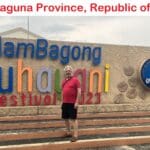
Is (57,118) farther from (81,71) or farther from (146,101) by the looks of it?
(146,101)

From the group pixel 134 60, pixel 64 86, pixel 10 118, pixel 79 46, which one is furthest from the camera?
pixel 134 60

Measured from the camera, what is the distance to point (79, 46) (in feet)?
47.4

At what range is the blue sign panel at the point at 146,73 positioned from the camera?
51.1 ft

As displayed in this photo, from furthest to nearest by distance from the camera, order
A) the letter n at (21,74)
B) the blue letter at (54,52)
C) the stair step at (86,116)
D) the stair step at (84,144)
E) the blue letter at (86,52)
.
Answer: the blue letter at (86,52), the blue letter at (54,52), the letter n at (21,74), the stair step at (86,116), the stair step at (84,144)

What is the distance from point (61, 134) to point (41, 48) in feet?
15.9

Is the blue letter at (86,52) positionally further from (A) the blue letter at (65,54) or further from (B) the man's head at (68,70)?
(B) the man's head at (68,70)

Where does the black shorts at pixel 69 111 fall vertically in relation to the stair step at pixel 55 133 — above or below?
above

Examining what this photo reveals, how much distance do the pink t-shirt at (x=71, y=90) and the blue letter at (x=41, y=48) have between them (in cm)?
479

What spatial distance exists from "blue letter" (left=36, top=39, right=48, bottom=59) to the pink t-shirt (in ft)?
15.7

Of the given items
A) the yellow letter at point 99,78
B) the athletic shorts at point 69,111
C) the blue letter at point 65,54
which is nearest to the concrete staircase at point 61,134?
the athletic shorts at point 69,111

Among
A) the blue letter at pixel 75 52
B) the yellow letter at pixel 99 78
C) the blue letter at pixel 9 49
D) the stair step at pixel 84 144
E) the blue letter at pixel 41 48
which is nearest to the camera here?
the stair step at pixel 84 144

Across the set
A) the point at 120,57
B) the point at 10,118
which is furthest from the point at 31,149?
the point at 120,57

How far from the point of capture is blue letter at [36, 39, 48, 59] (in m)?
13.8

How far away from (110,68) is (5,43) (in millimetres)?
3809
